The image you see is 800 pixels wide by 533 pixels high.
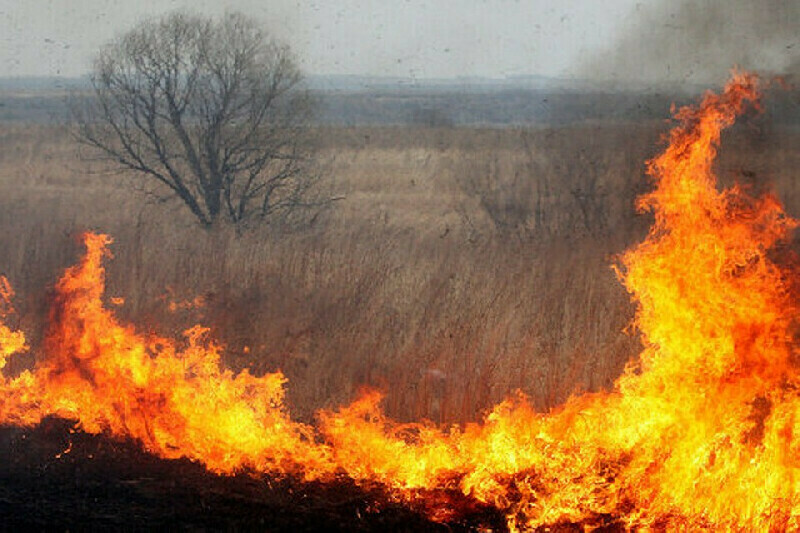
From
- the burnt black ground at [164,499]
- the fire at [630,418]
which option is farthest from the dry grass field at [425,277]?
the burnt black ground at [164,499]

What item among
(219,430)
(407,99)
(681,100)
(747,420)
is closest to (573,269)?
(681,100)

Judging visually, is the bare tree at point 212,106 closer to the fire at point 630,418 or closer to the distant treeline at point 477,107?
the distant treeline at point 477,107

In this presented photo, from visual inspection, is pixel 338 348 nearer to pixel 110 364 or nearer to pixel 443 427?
pixel 443 427

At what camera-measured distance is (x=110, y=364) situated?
686 centimetres

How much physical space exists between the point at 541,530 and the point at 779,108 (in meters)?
6.78

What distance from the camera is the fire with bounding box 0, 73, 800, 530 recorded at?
558cm

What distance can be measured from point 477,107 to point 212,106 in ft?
65.1

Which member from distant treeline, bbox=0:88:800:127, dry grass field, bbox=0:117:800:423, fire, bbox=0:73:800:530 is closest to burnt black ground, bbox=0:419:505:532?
fire, bbox=0:73:800:530

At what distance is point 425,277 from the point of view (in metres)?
10.3

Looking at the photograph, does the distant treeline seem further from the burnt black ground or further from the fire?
the burnt black ground

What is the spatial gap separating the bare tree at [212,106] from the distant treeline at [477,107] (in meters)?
0.91

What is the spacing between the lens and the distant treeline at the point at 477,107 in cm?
1101

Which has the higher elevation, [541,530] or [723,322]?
[723,322]

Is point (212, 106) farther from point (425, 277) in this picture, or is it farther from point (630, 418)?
point (630, 418)
